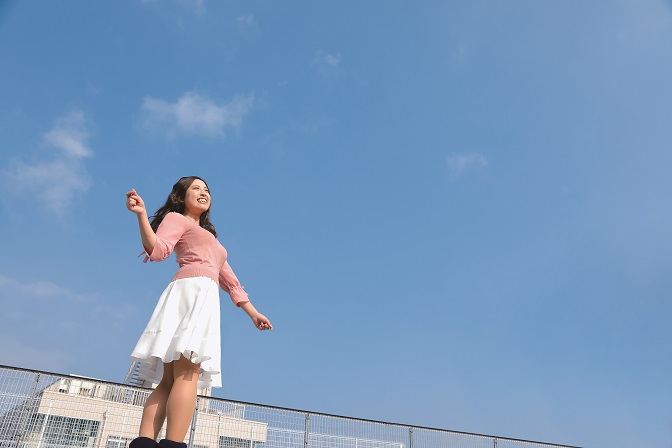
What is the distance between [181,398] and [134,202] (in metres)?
0.72

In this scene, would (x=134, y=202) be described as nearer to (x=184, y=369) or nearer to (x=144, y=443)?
(x=184, y=369)

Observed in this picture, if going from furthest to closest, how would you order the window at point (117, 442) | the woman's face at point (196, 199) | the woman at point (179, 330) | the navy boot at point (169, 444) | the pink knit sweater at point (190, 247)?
the window at point (117, 442) → the woman's face at point (196, 199) → the pink knit sweater at point (190, 247) → the woman at point (179, 330) → the navy boot at point (169, 444)

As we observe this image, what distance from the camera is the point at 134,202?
185 centimetres

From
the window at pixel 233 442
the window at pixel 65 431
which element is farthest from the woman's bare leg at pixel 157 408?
the window at pixel 233 442

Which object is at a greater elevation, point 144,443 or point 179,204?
point 179,204

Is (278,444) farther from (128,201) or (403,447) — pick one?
(128,201)

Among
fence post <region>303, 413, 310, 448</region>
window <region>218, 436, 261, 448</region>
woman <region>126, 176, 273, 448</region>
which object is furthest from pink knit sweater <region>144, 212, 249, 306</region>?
fence post <region>303, 413, 310, 448</region>

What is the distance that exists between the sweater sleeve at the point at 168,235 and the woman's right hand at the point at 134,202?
143 millimetres

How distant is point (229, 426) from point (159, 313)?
7.79ft

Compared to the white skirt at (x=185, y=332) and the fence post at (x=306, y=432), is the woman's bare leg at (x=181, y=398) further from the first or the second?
the fence post at (x=306, y=432)

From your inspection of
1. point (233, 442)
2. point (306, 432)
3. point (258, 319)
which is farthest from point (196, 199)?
point (306, 432)

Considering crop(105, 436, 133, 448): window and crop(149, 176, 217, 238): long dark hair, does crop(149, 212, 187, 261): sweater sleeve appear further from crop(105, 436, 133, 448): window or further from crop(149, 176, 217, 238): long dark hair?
crop(105, 436, 133, 448): window

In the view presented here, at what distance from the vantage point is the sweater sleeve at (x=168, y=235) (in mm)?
1945

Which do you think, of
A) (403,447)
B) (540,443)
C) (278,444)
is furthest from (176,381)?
(540,443)
